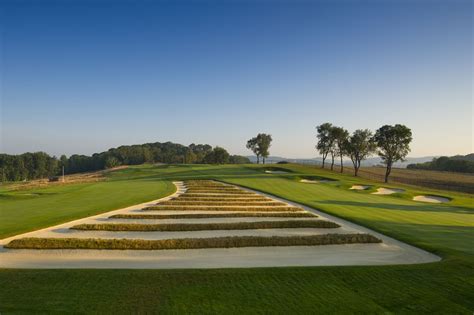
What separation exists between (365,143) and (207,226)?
54.1 meters

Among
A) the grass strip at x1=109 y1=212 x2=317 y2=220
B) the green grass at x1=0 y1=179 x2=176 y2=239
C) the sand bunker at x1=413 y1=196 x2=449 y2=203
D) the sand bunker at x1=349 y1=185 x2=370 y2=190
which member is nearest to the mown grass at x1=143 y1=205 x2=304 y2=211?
the grass strip at x1=109 y1=212 x2=317 y2=220

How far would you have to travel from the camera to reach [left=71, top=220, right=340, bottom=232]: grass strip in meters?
18.6

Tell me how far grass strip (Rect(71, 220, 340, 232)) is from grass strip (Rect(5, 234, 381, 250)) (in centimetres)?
284

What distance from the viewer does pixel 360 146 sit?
6456 centimetres

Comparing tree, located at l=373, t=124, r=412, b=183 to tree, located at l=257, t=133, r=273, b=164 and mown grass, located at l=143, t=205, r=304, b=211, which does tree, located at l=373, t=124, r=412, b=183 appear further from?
tree, located at l=257, t=133, r=273, b=164

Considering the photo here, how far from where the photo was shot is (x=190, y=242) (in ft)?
51.3

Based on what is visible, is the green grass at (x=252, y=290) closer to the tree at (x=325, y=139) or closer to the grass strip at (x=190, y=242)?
the grass strip at (x=190, y=242)

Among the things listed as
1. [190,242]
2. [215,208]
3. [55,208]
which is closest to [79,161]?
[55,208]

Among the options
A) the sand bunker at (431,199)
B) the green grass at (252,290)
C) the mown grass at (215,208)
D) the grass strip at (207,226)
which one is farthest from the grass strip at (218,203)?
the sand bunker at (431,199)

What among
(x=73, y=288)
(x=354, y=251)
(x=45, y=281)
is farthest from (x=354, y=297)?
(x=45, y=281)

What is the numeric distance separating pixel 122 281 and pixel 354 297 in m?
7.18

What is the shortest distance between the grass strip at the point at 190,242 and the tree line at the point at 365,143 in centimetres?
4454

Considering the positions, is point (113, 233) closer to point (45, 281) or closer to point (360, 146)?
point (45, 281)

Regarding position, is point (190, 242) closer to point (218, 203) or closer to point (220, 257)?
point (220, 257)
